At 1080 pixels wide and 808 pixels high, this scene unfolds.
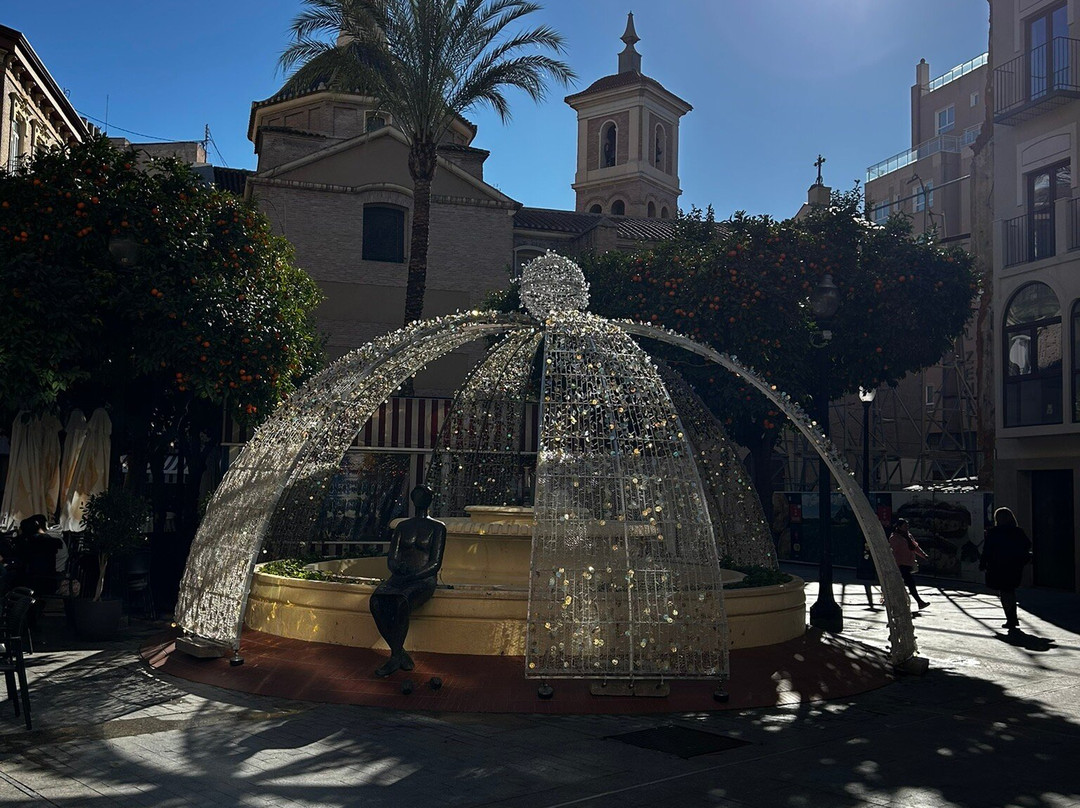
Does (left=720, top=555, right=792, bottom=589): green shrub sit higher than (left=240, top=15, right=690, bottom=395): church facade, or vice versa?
(left=240, top=15, right=690, bottom=395): church facade

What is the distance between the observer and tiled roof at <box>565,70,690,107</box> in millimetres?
53219

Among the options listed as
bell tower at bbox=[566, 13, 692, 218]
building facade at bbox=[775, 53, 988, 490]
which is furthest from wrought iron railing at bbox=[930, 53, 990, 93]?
bell tower at bbox=[566, 13, 692, 218]

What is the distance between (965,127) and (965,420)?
2361 cm

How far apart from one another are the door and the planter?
19331 millimetres

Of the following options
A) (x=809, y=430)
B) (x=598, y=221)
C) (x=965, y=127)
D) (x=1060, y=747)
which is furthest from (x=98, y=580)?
(x=965, y=127)

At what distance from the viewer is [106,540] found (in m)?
13.5

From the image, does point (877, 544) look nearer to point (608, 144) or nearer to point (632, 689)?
point (632, 689)

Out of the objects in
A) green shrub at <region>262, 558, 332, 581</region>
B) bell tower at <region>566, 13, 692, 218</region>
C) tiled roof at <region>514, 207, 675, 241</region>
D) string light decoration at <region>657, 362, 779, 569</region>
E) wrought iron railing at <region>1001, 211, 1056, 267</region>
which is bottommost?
green shrub at <region>262, 558, 332, 581</region>

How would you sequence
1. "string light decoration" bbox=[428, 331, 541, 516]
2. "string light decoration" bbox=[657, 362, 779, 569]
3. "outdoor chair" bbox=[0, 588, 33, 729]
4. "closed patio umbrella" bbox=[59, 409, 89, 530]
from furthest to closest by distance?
"string light decoration" bbox=[428, 331, 541, 516]
"closed patio umbrella" bbox=[59, 409, 89, 530]
"string light decoration" bbox=[657, 362, 779, 569]
"outdoor chair" bbox=[0, 588, 33, 729]

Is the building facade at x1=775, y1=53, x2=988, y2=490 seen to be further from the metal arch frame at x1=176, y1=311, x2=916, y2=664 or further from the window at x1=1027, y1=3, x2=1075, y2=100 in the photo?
the metal arch frame at x1=176, y1=311, x2=916, y2=664

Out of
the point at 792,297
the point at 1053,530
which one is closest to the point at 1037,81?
the point at 792,297

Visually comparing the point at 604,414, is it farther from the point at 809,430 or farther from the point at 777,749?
the point at 777,749

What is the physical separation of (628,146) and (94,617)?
1733 inches

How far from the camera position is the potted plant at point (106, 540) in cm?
1312
